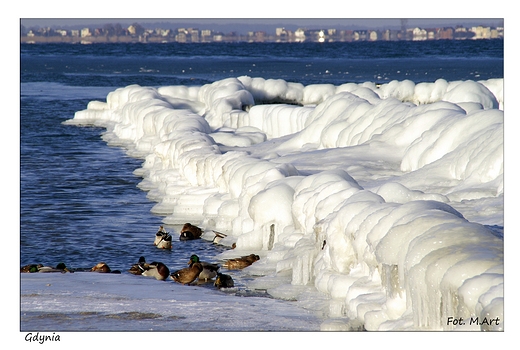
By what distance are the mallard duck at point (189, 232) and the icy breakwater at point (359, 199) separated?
41 cm

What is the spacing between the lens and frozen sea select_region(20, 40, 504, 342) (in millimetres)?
4699

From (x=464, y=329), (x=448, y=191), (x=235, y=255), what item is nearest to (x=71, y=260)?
(x=235, y=255)

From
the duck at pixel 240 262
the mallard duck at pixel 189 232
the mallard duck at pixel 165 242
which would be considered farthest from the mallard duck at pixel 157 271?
the mallard duck at pixel 189 232

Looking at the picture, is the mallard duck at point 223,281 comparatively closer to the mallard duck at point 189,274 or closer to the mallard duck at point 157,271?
the mallard duck at point 189,274

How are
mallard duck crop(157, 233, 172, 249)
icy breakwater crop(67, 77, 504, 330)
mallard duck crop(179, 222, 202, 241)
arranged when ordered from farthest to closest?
mallard duck crop(179, 222, 202, 241) → mallard duck crop(157, 233, 172, 249) → icy breakwater crop(67, 77, 504, 330)

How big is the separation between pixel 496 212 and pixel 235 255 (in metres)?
3.55

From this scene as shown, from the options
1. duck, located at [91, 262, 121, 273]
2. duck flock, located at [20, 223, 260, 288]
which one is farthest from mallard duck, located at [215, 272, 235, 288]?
duck, located at [91, 262, 121, 273]

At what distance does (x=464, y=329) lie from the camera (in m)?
Answer: 3.76

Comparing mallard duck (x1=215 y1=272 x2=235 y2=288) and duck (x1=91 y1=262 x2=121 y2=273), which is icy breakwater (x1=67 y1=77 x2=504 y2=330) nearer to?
mallard duck (x1=215 y1=272 x2=235 y2=288)

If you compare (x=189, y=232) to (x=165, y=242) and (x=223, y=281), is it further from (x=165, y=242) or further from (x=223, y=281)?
Answer: (x=223, y=281)

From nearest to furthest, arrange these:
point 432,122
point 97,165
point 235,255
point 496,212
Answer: point 496,212
point 235,255
point 432,122
point 97,165

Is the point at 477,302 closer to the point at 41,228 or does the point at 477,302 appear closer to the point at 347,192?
the point at 347,192

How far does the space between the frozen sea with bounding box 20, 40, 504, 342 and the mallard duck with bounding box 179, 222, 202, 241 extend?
0.37 metres

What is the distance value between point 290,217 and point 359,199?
2.32m
